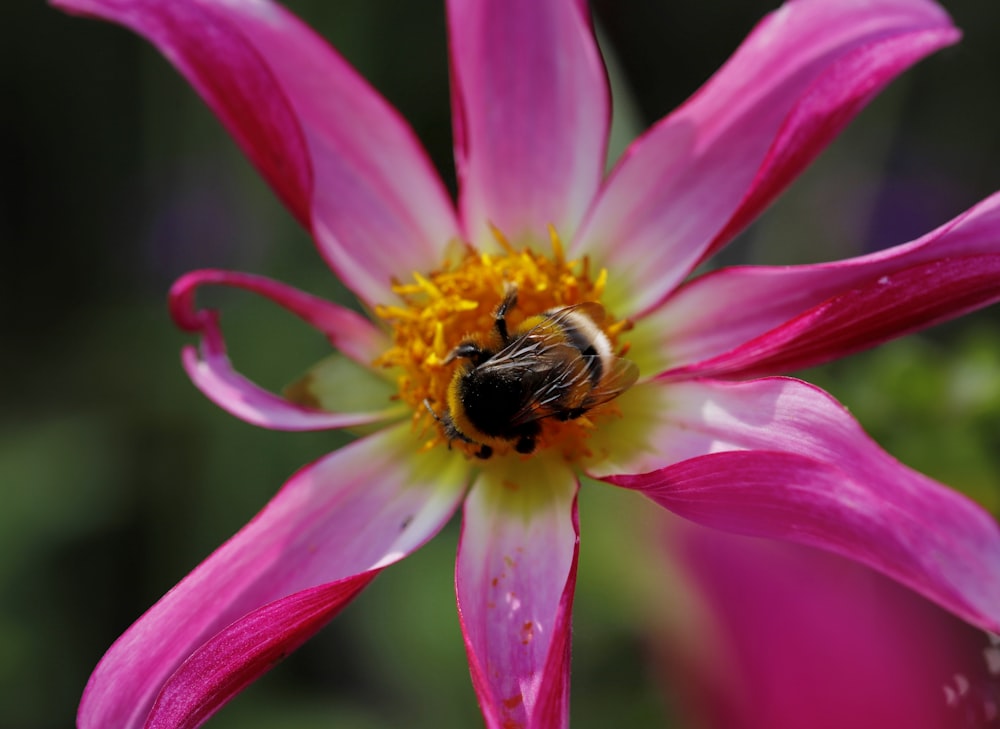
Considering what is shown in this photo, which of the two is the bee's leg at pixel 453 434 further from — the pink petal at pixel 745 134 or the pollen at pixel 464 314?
the pink petal at pixel 745 134

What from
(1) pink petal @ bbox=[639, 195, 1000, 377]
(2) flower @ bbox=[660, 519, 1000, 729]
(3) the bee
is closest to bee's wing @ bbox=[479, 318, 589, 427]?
(3) the bee

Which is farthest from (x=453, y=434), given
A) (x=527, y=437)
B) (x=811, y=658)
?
(x=811, y=658)

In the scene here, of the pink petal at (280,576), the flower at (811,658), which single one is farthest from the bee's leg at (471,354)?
the flower at (811,658)

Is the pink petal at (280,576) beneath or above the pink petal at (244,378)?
beneath

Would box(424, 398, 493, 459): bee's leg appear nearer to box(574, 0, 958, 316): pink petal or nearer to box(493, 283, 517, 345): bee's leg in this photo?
box(493, 283, 517, 345): bee's leg

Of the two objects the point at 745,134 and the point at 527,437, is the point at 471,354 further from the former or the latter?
the point at 745,134

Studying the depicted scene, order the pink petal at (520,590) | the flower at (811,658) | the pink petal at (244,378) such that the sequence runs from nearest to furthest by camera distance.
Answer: the flower at (811,658) < the pink petal at (520,590) < the pink petal at (244,378)
